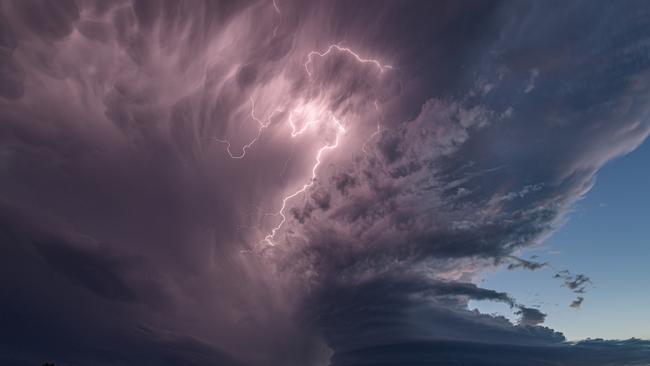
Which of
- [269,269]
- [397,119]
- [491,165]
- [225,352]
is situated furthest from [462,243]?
[225,352]

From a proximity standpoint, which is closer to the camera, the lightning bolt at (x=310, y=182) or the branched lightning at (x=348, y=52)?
the branched lightning at (x=348, y=52)

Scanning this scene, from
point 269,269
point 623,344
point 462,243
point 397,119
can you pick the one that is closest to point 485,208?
point 462,243

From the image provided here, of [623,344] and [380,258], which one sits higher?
[380,258]

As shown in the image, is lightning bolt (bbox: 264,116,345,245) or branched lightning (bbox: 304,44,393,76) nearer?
branched lightning (bbox: 304,44,393,76)

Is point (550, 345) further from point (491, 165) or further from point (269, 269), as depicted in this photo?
point (269, 269)

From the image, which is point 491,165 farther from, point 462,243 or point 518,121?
point 462,243

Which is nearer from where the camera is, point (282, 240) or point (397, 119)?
point (397, 119)

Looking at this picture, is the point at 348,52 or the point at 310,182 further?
the point at 310,182

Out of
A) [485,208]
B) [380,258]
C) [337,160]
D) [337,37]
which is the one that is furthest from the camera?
[380,258]

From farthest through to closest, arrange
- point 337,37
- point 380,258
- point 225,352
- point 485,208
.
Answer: point 225,352, point 380,258, point 485,208, point 337,37
